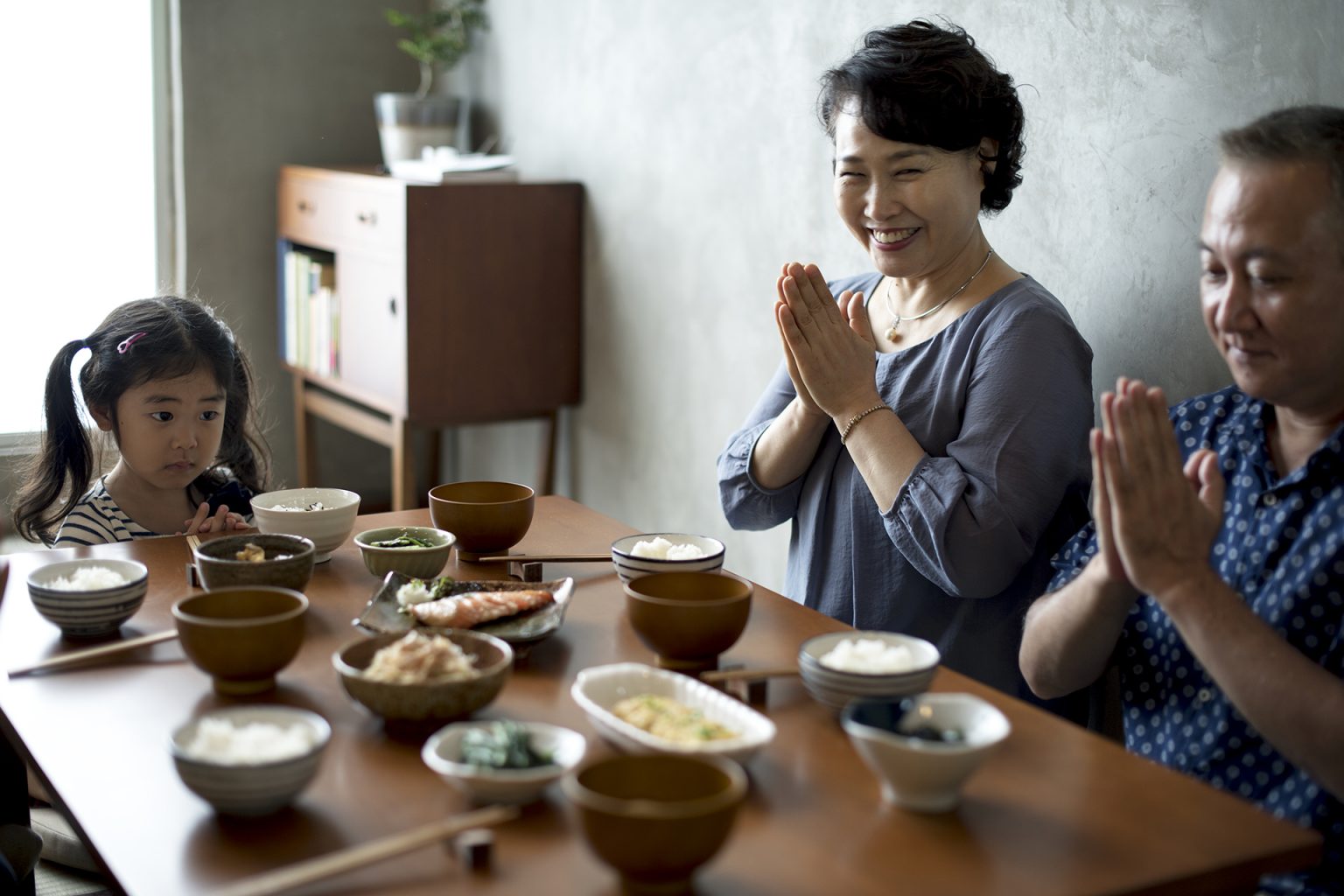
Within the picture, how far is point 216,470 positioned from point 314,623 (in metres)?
0.91

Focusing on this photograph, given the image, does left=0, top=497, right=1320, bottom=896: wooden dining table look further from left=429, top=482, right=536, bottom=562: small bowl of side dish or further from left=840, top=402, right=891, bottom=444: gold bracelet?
left=840, top=402, right=891, bottom=444: gold bracelet

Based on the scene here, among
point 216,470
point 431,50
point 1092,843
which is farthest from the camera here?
point 431,50

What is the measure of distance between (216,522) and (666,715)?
3.48 ft

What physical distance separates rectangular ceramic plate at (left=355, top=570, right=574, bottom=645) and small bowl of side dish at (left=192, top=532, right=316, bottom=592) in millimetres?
100

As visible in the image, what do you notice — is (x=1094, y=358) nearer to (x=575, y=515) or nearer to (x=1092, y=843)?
(x=575, y=515)

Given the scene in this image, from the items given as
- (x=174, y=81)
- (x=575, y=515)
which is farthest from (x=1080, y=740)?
(x=174, y=81)

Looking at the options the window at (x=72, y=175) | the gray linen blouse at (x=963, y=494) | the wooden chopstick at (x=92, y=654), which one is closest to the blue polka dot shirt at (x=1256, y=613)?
the gray linen blouse at (x=963, y=494)

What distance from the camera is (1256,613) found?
4.68 ft

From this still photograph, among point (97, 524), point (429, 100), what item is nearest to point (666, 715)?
point (97, 524)

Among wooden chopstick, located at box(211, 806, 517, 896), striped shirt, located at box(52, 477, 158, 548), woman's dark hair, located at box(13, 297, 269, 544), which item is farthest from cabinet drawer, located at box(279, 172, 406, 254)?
wooden chopstick, located at box(211, 806, 517, 896)

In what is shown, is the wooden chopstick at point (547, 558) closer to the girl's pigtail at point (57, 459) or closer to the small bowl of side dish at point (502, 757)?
the small bowl of side dish at point (502, 757)

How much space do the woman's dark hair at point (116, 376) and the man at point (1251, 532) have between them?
144cm

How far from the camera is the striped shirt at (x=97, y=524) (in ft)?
7.16

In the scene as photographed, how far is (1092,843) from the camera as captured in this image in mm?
1101
